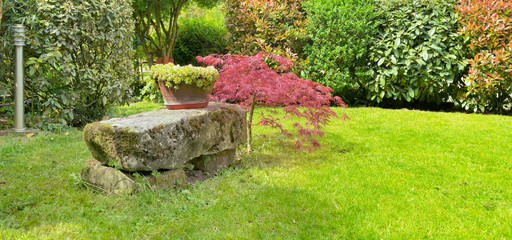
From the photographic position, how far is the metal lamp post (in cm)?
536

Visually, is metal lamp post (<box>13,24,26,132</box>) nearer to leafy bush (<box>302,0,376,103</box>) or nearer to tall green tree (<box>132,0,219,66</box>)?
tall green tree (<box>132,0,219,66</box>)

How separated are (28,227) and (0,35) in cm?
482

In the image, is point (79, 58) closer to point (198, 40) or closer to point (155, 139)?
point (155, 139)

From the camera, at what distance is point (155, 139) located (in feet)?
9.91

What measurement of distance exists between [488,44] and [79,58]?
8068mm

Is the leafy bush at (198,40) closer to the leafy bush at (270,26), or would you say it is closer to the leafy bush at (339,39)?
the leafy bush at (270,26)

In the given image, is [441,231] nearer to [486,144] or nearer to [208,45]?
[486,144]

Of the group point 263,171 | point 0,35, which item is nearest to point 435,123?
point 263,171

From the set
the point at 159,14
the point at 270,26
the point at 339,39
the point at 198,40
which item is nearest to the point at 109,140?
the point at 339,39

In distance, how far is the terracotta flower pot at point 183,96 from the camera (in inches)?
150

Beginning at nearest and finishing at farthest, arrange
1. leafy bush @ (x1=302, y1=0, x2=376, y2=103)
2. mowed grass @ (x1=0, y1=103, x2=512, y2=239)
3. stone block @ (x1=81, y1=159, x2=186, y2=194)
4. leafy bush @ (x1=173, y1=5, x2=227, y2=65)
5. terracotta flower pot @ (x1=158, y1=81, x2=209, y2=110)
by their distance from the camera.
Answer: mowed grass @ (x1=0, y1=103, x2=512, y2=239)
stone block @ (x1=81, y1=159, x2=186, y2=194)
terracotta flower pot @ (x1=158, y1=81, x2=209, y2=110)
leafy bush @ (x1=302, y1=0, x2=376, y2=103)
leafy bush @ (x1=173, y1=5, x2=227, y2=65)

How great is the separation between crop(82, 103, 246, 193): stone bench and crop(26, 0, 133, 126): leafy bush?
313 centimetres

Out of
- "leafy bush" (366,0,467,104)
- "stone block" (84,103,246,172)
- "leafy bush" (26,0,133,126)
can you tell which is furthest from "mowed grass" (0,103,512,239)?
Answer: "leafy bush" (366,0,467,104)

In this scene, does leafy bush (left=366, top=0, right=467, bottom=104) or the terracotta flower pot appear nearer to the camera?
the terracotta flower pot
